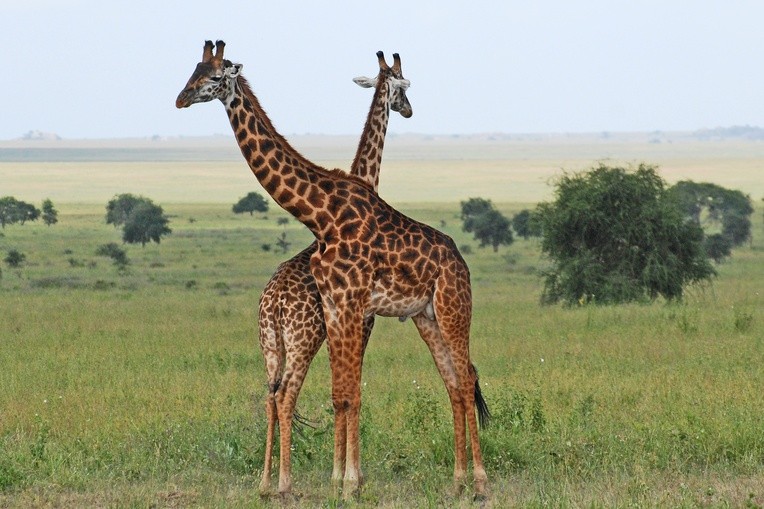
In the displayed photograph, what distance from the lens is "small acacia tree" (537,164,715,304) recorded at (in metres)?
28.9

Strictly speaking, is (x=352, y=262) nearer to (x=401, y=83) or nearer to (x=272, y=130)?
(x=272, y=130)

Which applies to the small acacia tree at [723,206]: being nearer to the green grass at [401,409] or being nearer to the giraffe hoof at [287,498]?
the green grass at [401,409]

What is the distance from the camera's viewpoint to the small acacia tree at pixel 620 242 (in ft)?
94.8

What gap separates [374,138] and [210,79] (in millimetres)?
1707

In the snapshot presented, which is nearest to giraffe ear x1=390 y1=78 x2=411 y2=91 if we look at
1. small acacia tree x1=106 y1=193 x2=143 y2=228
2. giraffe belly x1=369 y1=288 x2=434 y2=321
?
giraffe belly x1=369 y1=288 x2=434 y2=321

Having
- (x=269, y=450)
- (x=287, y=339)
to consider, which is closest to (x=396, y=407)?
(x=269, y=450)

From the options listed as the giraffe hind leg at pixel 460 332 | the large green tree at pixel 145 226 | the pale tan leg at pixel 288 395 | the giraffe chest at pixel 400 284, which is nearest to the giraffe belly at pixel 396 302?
the giraffe chest at pixel 400 284

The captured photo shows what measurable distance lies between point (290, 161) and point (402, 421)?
3815 mm

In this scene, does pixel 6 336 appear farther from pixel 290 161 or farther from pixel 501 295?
pixel 501 295

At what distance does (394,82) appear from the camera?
1000 cm

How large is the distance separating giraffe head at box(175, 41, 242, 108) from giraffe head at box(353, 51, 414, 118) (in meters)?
1.48

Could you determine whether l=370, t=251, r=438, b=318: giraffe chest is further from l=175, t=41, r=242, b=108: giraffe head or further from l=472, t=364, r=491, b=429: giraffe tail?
l=175, t=41, r=242, b=108: giraffe head

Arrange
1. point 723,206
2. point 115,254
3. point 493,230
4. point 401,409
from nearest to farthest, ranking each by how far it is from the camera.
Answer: point 401,409 < point 115,254 < point 493,230 < point 723,206

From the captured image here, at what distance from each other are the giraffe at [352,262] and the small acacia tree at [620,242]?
65.1 feet
